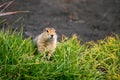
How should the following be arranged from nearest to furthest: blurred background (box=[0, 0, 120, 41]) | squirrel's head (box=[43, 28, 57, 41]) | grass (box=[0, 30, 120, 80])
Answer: grass (box=[0, 30, 120, 80]) < squirrel's head (box=[43, 28, 57, 41]) < blurred background (box=[0, 0, 120, 41])

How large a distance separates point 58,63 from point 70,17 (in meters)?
4.52

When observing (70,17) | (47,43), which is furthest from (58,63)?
(70,17)

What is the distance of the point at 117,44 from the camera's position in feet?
24.4

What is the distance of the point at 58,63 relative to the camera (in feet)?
20.7

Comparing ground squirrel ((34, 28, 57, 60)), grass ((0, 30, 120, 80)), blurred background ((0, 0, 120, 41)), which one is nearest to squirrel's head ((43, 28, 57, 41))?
ground squirrel ((34, 28, 57, 60))

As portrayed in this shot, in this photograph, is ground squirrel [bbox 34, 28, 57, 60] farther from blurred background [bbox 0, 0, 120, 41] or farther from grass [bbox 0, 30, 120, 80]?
blurred background [bbox 0, 0, 120, 41]

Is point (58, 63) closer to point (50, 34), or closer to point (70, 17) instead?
point (50, 34)

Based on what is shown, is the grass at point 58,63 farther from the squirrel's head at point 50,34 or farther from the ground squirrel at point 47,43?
the squirrel's head at point 50,34

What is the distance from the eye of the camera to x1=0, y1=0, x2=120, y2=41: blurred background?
934 cm

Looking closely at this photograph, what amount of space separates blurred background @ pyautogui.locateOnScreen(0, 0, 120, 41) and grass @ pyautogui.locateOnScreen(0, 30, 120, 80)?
5.24ft

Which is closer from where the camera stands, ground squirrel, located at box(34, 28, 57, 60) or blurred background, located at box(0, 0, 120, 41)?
ground squirrel, located at box(34, 28, 57, 60)

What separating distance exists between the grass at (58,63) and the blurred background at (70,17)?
1.60 meters

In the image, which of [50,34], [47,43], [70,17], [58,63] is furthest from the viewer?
[70,17]

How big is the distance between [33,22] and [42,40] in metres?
3.19
